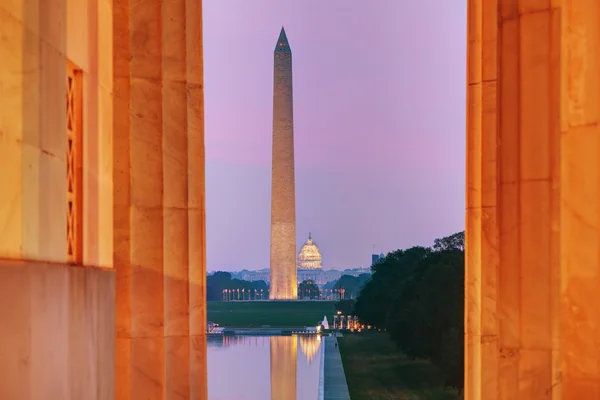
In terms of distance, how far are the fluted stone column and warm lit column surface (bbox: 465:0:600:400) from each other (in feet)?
11.9

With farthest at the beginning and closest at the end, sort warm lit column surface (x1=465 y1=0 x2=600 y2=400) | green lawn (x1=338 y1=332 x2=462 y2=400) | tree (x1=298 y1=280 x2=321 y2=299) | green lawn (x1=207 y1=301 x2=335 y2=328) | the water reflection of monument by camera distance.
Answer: tree (x1=298 y1=280 x2=321 y2=299)
green lawn (x1=207 y1=301 x2=335 y2=328)
green lawn (x1=338 y1=332 x2=462 y2=400)
the water reflection of monument
warm lit column surface (x1=465 y1=0 x2=600 y2=400)

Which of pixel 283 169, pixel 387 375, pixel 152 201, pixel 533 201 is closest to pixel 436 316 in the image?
pixel 387 375

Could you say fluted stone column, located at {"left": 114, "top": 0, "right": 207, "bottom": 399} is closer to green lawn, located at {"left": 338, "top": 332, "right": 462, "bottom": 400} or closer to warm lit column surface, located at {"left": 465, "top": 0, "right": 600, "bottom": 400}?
warm lit column surface, located at {"left": 465, "top": 0, "right": 600, "bottom": 400}

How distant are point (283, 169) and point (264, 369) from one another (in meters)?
58.2

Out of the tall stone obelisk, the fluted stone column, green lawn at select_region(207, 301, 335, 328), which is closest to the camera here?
the fluted stone column

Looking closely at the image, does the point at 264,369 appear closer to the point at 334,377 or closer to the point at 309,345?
the point at 334,377

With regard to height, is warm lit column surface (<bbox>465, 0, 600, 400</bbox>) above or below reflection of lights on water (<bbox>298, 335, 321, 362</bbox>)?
above

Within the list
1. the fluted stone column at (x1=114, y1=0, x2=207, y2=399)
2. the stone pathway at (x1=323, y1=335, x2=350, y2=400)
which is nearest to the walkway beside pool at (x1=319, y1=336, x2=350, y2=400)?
the stone pathway at (x1=323, y1=335, x2=350, y2=400)

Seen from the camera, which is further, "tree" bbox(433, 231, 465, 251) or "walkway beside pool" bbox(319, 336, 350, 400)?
"tree" bbox(433, 231, 465, 251)

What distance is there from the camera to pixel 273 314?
116 metres

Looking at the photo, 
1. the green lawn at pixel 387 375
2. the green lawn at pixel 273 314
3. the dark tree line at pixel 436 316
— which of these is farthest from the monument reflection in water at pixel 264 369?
the green lawn at pixel 273 314

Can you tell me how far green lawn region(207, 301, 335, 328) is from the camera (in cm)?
10119

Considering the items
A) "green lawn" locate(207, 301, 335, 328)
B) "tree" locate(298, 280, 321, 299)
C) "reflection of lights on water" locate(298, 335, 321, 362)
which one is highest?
"reflection of lights on water" locate(298, 335, 321, 362)

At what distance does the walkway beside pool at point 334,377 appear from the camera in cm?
3411
